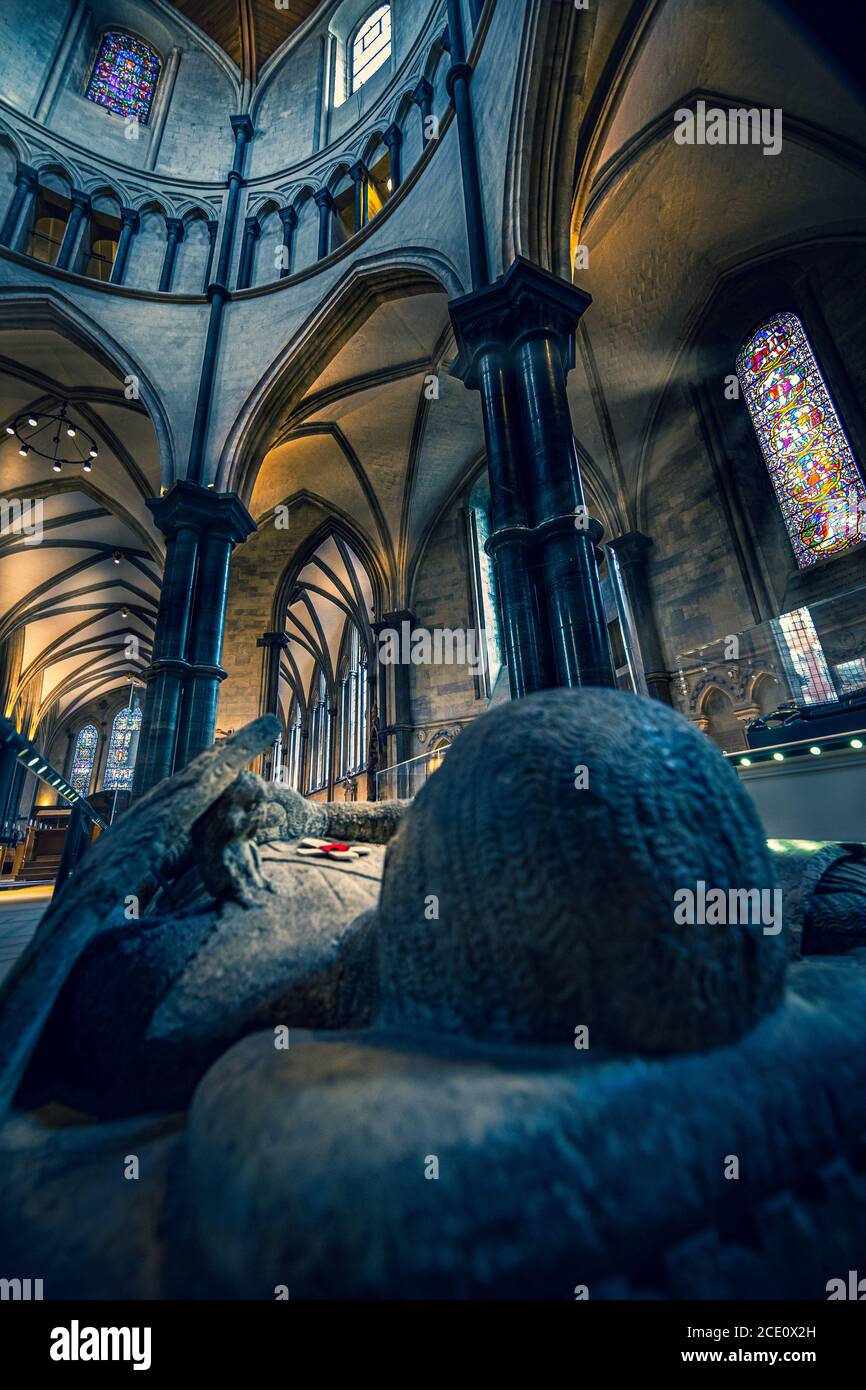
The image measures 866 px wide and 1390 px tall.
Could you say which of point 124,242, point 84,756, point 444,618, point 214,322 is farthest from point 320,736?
point 84,756

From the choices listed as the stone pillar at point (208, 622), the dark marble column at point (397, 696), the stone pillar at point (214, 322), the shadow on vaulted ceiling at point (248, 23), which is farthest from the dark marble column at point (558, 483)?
the shadow on vaulted ceiling at point (248, 23)

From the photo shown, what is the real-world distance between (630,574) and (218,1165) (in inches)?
476

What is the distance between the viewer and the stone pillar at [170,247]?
9961 mm

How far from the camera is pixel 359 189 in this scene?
31.8 ft

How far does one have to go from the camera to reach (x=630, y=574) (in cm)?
1144

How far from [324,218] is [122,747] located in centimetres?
2550

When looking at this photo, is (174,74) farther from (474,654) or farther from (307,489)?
(474,654)

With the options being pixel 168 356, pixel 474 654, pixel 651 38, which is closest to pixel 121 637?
pixel 168 356

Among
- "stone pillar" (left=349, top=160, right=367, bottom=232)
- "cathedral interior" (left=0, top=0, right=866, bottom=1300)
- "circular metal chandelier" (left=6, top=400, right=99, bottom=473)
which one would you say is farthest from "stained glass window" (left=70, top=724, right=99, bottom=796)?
"stone pillar" (left=349, top=160, right=367, bottom=232)

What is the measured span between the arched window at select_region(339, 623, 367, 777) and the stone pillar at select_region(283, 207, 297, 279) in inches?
359

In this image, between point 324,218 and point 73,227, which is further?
point 324,218

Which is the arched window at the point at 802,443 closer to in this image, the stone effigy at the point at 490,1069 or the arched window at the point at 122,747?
the stone effigy at the point at 490,1069

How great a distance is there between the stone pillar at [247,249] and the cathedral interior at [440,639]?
11 cm

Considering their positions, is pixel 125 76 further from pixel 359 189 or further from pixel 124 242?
pixel 359 189
